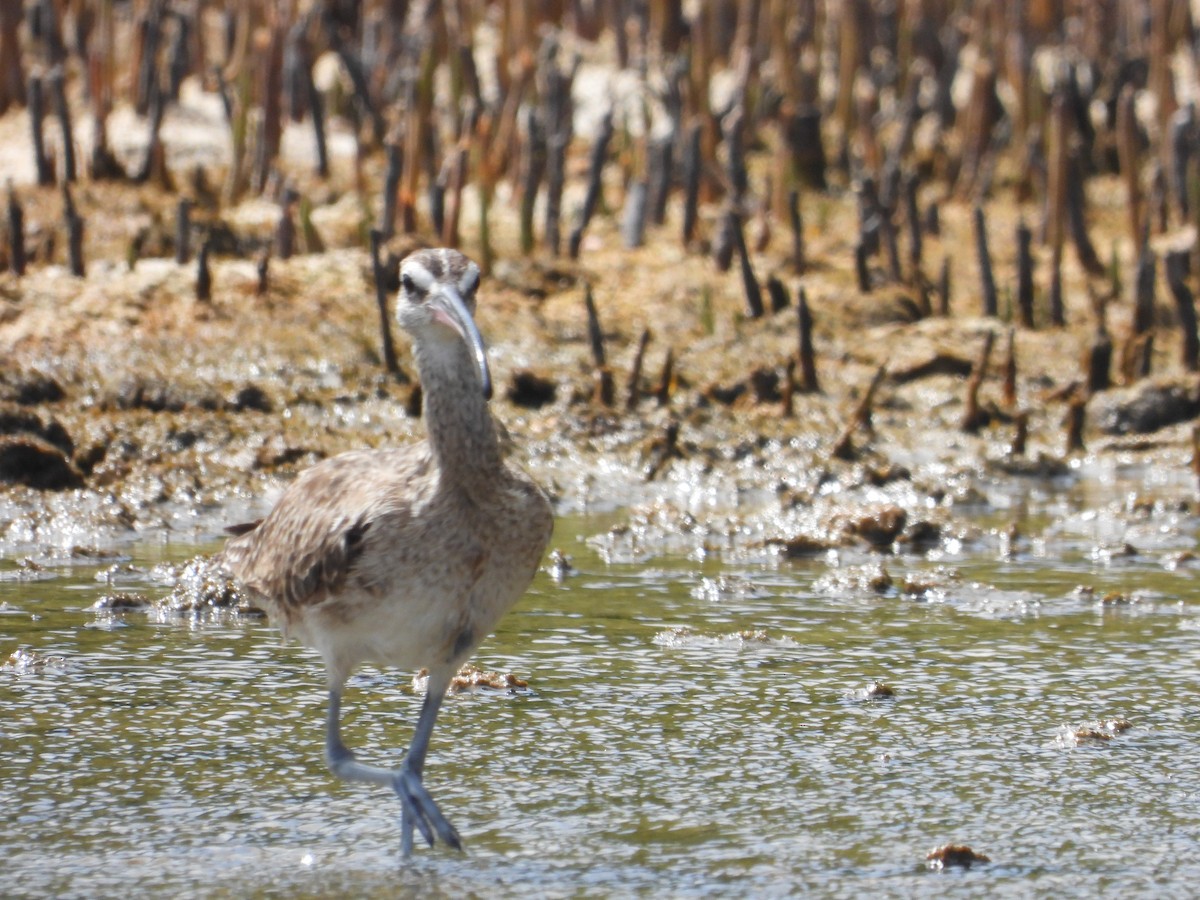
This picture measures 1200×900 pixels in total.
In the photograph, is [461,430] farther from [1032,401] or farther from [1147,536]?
[1032,401]

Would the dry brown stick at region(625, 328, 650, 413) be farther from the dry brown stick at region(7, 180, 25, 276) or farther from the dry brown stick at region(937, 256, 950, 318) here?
the dry brown stick at region(7, 180, 25, 276)

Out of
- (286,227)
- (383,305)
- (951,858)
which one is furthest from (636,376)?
(951,858)

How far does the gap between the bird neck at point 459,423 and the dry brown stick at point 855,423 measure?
17.6 ft

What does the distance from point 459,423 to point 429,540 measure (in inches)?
11.5

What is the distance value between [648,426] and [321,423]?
5.46 feet

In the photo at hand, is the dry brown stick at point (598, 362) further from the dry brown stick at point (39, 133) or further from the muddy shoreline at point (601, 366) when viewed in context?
the dry brown stick at point (39, 133)

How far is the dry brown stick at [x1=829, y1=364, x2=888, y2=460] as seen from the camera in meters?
10.1

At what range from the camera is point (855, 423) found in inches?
403

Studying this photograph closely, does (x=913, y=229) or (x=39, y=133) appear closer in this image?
(x=39, y=133)

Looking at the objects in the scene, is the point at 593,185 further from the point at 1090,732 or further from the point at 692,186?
the point at 1090,732

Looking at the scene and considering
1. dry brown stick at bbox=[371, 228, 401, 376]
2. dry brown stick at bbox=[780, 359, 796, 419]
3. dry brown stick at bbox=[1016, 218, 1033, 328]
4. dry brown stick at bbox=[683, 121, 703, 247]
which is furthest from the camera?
dry brown stick at bbox=[683, 121, 703, 247]

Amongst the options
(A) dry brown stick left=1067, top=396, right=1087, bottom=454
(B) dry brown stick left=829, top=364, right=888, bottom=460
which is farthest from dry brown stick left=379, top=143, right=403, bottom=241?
(A) dry brown stick left=1067, top=396, right=1087, bottom=454

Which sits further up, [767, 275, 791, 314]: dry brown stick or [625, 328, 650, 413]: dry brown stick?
[767, 275, 791, 314]: dry brown stick

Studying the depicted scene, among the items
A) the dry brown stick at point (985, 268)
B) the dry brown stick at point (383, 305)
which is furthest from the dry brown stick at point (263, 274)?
the dry brown stick at point (985, 268)
